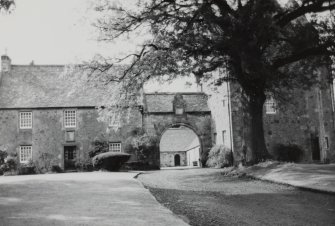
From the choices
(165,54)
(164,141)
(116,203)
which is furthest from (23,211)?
(164,141)

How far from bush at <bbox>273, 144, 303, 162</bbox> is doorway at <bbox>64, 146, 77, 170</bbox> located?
1631 cm

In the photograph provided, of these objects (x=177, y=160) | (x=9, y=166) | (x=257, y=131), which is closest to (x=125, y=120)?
(x=9, y=166)

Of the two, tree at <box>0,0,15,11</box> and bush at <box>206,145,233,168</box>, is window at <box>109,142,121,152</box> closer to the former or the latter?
bush at <box>206,145,233,168</box>

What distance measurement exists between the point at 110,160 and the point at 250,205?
53.5 ft

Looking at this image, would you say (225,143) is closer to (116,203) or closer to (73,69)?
(73,69)

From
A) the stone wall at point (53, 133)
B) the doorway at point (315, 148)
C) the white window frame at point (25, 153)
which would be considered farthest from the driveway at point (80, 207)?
the doorway at point (315, 148)

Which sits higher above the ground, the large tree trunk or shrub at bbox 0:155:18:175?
the large tree trunk

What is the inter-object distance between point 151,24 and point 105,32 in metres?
2.51

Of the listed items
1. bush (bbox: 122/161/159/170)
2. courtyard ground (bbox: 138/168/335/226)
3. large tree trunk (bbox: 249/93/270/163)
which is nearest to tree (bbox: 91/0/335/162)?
large tree trunk (bbox: 249/93/270/163)

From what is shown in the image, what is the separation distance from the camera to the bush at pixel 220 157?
2884 cm

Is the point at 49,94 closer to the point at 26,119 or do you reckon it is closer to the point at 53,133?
the point at 26,119

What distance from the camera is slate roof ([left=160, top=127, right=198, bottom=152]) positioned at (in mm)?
55469

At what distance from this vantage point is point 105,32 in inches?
772

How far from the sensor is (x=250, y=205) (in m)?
10.6
